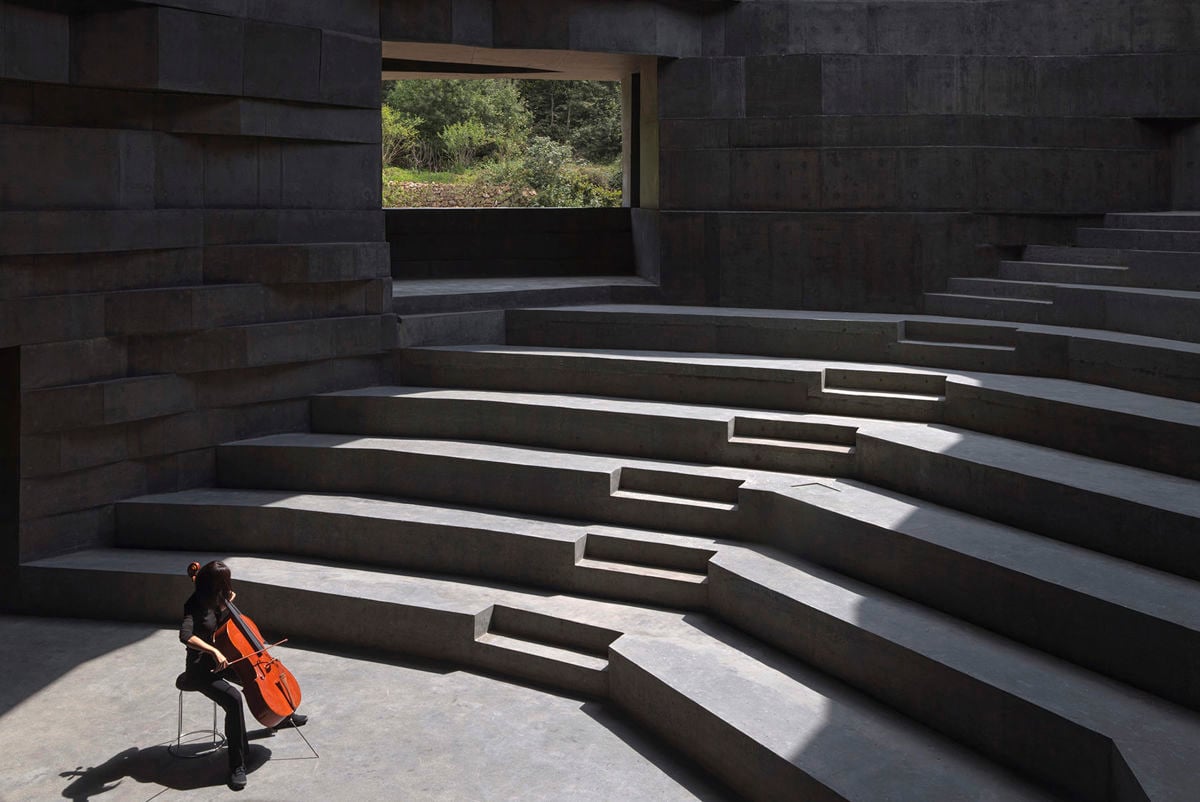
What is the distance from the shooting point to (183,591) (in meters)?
8.88

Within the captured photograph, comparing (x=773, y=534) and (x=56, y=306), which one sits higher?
(x=56, y=306)

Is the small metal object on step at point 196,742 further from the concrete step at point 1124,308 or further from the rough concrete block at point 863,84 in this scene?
the rough concrete block at point 863,84

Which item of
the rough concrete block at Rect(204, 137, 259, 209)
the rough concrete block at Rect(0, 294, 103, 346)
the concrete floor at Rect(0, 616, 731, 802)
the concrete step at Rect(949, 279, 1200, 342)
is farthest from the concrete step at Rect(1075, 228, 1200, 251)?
the rough concrete block at Rect(0, 294, 103, 346)

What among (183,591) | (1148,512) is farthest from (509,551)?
(1148,512)

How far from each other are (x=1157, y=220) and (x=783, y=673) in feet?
21.9

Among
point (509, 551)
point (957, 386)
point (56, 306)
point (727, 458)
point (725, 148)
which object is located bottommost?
point (509, 551)

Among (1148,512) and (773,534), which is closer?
(1148,512)

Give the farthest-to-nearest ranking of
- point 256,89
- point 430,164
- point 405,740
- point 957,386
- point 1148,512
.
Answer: point 430,164 → point 256,89 → point 957,386 → point 405,740 → point 1148,512

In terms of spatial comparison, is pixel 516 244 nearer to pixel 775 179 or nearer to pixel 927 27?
pixel 775 179

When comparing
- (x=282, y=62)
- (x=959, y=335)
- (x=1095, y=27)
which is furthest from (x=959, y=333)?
(x=282, y=62)

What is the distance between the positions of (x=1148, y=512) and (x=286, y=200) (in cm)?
757

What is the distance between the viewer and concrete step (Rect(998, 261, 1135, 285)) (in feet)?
33.2

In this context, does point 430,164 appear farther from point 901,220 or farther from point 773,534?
point 773,534

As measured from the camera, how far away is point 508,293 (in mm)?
12102
